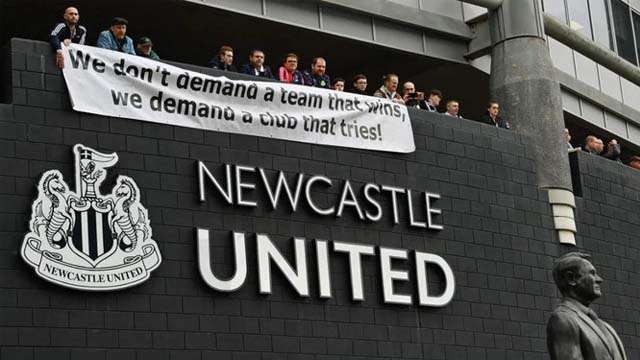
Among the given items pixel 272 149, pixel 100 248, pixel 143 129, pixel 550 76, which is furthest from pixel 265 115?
pixel 550 76

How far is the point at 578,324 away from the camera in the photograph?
11688 mm

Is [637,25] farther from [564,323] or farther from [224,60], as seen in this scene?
[564,323]

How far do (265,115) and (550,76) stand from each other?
25.8 feet

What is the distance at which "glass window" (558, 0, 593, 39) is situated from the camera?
31.2 meters

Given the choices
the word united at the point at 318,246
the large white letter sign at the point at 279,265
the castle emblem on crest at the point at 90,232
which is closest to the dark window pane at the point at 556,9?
the word united at the point at 318,246

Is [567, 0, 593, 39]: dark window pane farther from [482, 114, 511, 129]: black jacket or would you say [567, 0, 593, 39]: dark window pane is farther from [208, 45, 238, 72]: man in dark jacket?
[208, 45, 238, 72]: man in dark jacket

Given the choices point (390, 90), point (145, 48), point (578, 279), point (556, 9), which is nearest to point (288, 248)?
point (145, 48)

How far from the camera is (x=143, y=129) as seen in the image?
765 inches

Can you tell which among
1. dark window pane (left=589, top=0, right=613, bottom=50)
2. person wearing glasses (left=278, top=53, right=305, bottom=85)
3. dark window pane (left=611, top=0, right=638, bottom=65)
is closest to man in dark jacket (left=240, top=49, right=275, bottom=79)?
person wearing glasses (left=278, top=53, right=305, bottom=85)

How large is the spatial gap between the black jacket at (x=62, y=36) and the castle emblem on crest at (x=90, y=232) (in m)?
1.42

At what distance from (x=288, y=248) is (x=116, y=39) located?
4006 mm

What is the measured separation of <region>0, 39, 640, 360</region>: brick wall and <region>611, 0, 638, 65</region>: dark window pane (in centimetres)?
757

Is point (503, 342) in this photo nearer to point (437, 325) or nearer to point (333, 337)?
point (437, 325)

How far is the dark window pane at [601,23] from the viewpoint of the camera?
32688 mm
